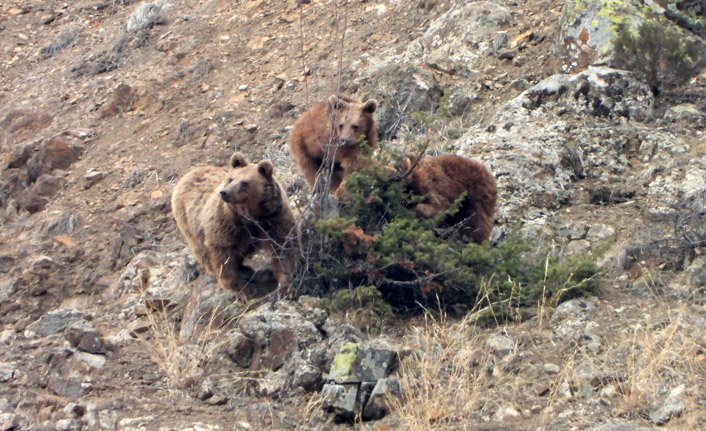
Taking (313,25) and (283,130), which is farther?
(313,25)

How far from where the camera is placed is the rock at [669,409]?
505 centimetres

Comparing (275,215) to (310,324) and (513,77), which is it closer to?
(310,324)

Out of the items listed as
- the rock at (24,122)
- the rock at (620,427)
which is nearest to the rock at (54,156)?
the rock at (24,122)

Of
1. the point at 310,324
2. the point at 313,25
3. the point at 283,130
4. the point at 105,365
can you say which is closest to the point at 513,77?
the point at 283,130

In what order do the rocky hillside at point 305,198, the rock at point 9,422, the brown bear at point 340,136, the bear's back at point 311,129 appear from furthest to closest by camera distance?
the bear's back at point 311,129 → the brown bear at point 340,136 → the rocky hillside at point 305,198 → the rock at point 9,422

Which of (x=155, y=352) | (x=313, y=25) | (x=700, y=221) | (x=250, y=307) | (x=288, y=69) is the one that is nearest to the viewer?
(x=155, y=352)

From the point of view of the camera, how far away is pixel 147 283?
8.55 m

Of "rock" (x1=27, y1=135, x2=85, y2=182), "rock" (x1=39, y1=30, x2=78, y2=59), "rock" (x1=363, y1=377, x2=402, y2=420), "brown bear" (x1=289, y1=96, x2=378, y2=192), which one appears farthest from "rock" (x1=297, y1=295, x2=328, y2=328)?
"rock" (x1=39, y1=30, x2=78, y2=59)

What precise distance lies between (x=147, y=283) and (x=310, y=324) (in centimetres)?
267

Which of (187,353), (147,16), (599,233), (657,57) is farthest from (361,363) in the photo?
(147,16)

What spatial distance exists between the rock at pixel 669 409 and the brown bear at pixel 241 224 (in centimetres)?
313

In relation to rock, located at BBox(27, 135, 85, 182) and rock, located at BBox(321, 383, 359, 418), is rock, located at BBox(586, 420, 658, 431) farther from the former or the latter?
rock, located at BBox(27, 135, 85, 182)

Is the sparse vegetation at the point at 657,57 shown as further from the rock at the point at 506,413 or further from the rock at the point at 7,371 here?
the rock at the point at 7,371

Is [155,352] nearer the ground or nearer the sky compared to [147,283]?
nearer the sky
